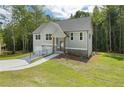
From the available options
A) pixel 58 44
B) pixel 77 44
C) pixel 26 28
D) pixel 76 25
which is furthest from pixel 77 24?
pixel 26 28

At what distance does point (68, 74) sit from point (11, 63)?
2464 millimetres

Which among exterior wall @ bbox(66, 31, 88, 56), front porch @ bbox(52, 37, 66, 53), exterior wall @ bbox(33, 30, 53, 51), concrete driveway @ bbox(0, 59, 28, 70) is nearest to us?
concrete driveway @ bbox(0, 59, 28, 70)

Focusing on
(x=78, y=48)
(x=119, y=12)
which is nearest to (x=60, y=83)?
(x=78, y=48)

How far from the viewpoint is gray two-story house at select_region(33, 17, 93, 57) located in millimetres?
11469

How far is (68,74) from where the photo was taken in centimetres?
848

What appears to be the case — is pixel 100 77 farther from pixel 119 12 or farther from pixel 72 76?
pixel 119 12

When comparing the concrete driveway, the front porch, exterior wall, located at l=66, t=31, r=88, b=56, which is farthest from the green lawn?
exterior wall, located at l=66, t=31, r=88, b=56

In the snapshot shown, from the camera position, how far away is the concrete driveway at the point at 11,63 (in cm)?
900

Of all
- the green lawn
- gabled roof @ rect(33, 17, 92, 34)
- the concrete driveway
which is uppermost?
gabled roof @ rect(33, 17, 92, 34)

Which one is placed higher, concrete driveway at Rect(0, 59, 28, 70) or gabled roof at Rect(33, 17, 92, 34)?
gabled roof at Rect(33, 17, 92, 34)

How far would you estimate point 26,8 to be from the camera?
30.0 ft

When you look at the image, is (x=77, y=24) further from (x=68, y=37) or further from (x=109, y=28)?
(x=109, y=28)

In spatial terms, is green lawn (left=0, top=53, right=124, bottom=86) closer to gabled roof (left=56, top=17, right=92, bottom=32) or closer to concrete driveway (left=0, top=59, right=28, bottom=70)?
concrete driveway (left=0, top=59, right=28, bottom=70)

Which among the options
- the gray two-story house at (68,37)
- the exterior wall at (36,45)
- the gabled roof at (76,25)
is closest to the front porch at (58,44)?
the gray two-story house at (68,37)
